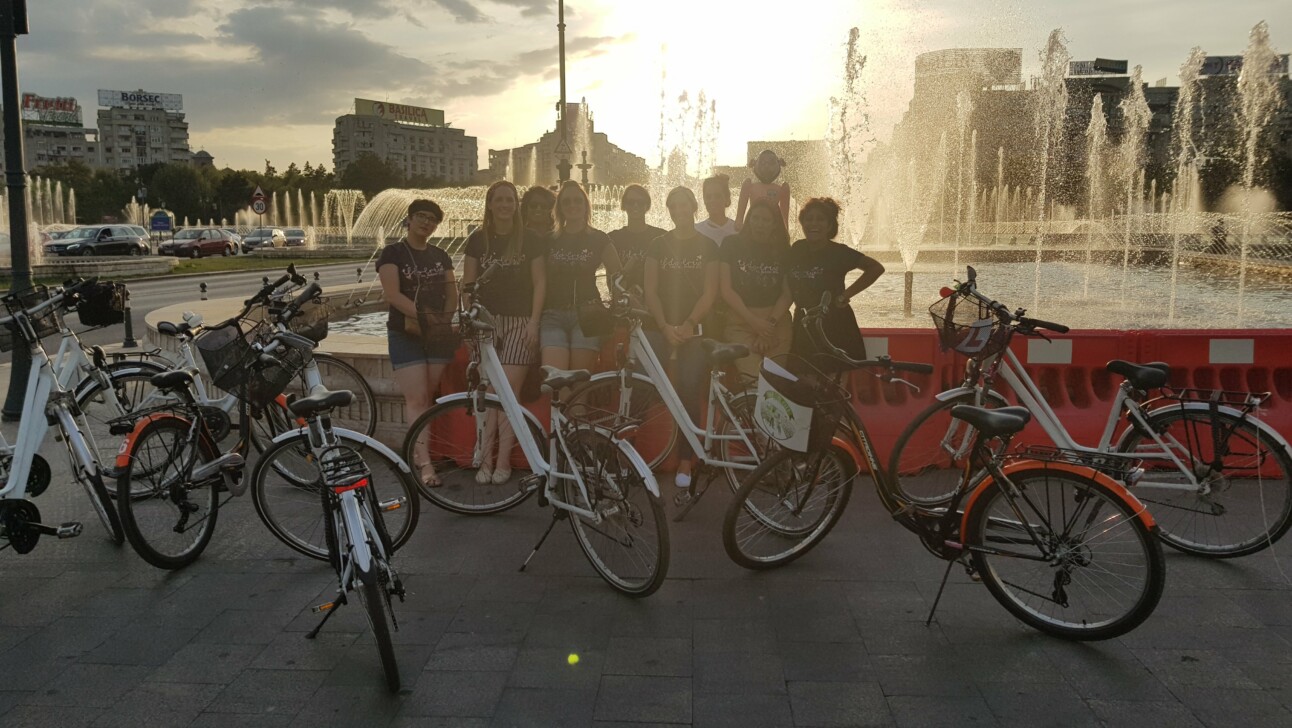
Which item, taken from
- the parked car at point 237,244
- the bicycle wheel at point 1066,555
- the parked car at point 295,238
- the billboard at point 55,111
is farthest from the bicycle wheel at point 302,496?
the billboard at point 55,111

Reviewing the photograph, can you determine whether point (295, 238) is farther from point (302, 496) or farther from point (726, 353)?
point (726, 353)

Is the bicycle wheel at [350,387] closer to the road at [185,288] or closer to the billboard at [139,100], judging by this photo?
the road at [185,288]

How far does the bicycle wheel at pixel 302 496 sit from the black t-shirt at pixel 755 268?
7.97 ft

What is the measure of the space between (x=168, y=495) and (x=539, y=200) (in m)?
2.79

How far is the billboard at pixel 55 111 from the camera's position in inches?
5492

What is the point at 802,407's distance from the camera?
4.50m

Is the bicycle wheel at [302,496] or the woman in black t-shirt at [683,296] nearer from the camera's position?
the bicycle wheel at [302,496]

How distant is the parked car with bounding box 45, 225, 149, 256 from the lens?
121ft

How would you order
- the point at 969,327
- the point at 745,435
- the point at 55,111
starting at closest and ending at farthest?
the point at 969,327 < the point at 745,435 < the point at 55,111

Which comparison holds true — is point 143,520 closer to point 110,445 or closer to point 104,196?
point 110,445

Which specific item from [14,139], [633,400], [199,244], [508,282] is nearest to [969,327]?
[633,400]

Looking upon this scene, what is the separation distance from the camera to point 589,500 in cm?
455

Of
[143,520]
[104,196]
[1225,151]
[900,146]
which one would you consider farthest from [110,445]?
[900,146]

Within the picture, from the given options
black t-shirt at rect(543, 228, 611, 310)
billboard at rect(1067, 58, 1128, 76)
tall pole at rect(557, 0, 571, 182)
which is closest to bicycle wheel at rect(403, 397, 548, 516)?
black t-shirt at rect(543, 228, 611, 310)
